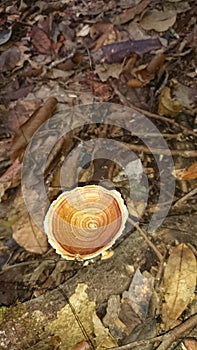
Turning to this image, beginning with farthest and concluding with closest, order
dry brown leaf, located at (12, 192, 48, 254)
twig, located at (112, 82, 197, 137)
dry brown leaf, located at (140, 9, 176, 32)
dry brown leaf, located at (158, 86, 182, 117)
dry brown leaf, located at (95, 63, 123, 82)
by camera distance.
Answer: dry brown leaf, located at (140, 9, 176, 32) < dry brown leaf, located at (95, 63, 123, 82) < dry brown leaf, located at (158, 86, 182, 117) < twig, located at (112, 82, 197, 137) < dry brown leaf, located at (12, 192, 48, 254)

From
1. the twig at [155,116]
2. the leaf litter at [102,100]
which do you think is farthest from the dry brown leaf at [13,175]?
the twig at [155,116]

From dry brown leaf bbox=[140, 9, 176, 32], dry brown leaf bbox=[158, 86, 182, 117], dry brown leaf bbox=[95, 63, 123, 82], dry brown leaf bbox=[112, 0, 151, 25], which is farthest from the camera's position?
dry brown leaf bbox=[112, 0, 151, 25]

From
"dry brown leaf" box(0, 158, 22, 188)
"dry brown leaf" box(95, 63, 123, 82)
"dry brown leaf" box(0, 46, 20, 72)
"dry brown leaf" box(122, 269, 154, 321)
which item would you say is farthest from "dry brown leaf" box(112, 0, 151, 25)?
"dry brown leaf" box(122, 269, 154, 321)

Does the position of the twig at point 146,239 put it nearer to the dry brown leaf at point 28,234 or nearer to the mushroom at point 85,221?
the mushroom at point 85,221

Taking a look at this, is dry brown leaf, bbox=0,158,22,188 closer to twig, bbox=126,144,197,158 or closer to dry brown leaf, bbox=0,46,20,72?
twig, bbox=126,144,197,158

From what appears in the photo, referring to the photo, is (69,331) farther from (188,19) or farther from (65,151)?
(188,19)

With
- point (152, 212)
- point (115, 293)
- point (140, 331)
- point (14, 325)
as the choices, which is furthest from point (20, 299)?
point (152, 212)
